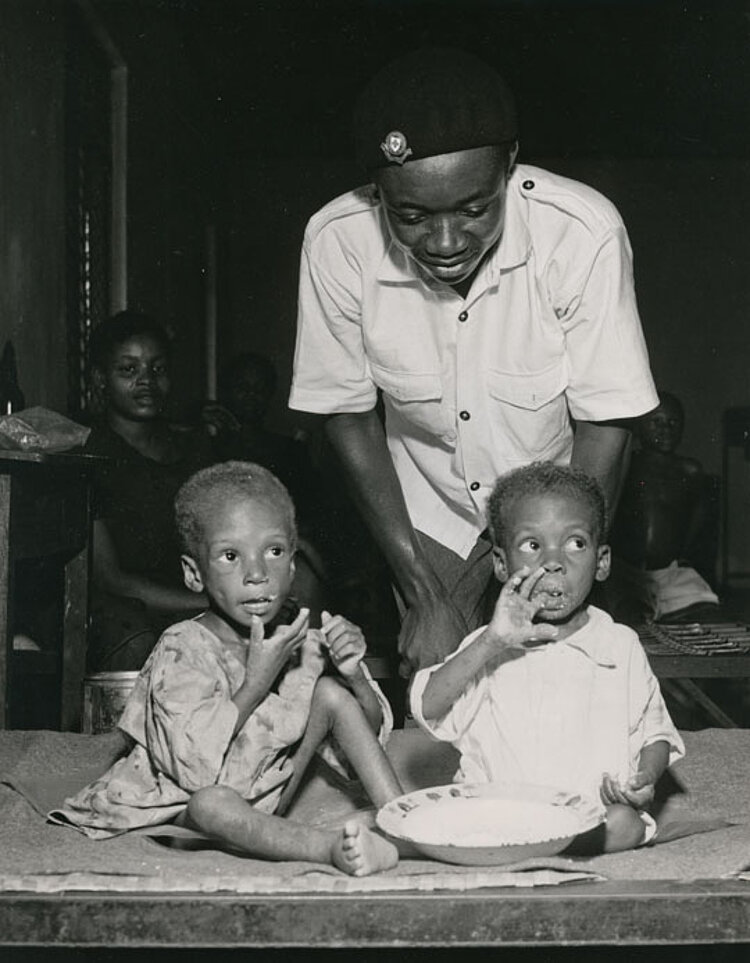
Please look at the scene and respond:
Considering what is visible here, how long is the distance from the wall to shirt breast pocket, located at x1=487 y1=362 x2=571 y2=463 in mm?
1889

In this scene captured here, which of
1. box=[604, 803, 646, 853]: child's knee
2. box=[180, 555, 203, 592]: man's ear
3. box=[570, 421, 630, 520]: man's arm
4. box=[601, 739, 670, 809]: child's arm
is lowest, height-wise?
box=[604, 803, 646, 853]: child's knee

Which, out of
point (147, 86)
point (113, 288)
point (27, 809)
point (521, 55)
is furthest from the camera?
point (521, 55)

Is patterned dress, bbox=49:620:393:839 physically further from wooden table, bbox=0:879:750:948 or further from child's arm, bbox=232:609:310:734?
wooden table, bbox=0:879:750:948

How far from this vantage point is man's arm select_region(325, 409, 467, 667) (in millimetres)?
2430

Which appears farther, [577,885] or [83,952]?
[83,952]

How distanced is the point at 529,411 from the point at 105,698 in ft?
4.19

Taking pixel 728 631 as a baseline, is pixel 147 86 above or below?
above

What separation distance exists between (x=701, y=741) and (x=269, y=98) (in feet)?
18.8

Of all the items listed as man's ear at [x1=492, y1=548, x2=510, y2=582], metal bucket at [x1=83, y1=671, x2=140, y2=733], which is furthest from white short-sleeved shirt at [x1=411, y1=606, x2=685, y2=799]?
metal bucket at [x1=83, y1=671, x2=140, y2=733]

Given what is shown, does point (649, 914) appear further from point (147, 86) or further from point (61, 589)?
point (147, 86)

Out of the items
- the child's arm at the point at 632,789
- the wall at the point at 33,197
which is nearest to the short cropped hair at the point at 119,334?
the wall at the point at 33,197


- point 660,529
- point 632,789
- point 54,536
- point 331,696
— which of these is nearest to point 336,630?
point 331,696

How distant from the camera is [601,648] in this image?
216 centimetres

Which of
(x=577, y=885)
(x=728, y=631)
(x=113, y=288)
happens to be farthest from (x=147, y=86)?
(x=577, y=885)
